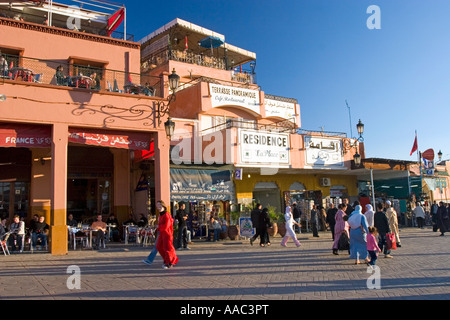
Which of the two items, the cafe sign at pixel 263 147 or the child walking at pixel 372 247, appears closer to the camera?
the child walking at pixel 372 247

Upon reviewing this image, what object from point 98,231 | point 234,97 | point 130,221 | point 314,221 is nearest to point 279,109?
point 234,97

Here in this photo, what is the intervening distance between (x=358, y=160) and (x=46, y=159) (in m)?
16.5

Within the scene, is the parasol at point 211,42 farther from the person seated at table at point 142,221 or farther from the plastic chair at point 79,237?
the plastic chair at point 79,237

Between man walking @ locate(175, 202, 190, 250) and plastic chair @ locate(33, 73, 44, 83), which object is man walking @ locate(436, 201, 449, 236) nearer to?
man walking @ locate(175, 202, 190, 250)

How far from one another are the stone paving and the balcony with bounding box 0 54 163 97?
6143 mm

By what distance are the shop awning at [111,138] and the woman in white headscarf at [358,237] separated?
352 inches

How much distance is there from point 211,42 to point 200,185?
13.9m

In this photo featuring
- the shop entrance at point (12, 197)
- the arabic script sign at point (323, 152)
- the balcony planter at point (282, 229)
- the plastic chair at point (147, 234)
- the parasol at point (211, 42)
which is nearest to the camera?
the plastic chair at point (147, 234)

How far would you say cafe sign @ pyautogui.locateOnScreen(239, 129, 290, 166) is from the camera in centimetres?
1988

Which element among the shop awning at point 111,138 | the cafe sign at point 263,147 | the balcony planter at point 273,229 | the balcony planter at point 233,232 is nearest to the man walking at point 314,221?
the balcony planter at point 273,229

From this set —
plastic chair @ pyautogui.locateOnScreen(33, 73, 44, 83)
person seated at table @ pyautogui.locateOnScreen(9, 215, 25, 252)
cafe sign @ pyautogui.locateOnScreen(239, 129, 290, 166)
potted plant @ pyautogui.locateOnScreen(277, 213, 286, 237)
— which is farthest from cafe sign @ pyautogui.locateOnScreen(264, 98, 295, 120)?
person seated at table @ pyautogui.locateOnScreen(9, 215, 25, 252)

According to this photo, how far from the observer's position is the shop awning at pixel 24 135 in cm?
1360

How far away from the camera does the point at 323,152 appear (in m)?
23.3
